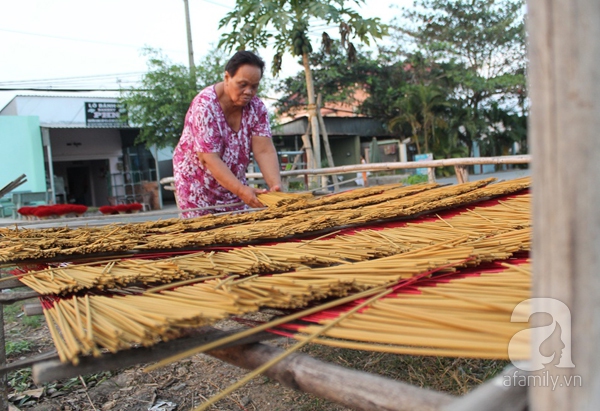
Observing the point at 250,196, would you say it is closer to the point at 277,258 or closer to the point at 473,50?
the point at 277,258

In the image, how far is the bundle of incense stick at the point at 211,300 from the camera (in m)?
0.67

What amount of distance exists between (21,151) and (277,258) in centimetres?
1209

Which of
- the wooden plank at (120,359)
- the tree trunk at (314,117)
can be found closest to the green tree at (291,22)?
the tree trunk at (314,117)

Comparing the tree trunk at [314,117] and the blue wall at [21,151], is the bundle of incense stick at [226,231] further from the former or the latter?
the blue wall at [21,151]

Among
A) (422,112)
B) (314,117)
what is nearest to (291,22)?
(314,117)

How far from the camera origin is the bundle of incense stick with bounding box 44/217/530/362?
0.67 metres

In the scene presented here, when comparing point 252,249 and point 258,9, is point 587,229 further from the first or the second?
point 258,9

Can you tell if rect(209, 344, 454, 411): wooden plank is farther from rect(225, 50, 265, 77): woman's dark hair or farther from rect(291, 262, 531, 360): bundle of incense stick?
rect(225, 50, 265, 77): woman's dark hair

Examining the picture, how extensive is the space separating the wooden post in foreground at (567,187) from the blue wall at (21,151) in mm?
12475

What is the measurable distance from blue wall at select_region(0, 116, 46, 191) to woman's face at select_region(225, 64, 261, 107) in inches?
414

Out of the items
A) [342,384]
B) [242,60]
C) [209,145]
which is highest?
[242,60]

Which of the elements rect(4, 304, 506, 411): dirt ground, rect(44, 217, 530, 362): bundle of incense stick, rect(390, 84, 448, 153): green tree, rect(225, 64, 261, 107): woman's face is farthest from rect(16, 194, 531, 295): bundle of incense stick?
rect(390, 84, 448, 153): green tree

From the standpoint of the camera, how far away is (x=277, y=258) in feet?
3.68

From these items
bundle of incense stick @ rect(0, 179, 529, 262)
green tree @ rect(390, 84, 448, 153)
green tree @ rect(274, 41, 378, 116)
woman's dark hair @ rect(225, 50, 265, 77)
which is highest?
green tree @ rect(274, 41, 378, 116)
